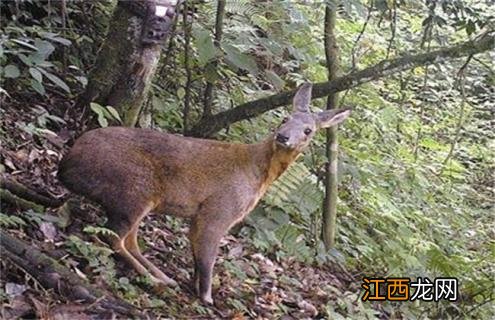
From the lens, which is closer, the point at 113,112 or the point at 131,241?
the point at 131,241

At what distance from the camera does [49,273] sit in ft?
13.6

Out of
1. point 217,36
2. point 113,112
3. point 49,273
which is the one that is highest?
point 217,36

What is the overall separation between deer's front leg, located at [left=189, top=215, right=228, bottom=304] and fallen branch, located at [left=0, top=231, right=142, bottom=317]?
45.4 inches

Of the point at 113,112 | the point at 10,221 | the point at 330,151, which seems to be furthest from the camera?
the point at 330,151

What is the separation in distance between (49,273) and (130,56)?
245cm

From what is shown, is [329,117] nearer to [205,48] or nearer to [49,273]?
[205,48]

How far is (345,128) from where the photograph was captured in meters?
10.2

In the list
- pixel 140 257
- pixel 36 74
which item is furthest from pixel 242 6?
pixel 140 257

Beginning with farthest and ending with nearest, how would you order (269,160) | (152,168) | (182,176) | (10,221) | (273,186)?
(273,186)
(269,160)
(182,176)
(152,168)
(10,221)

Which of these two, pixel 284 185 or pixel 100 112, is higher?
pixel 100 112

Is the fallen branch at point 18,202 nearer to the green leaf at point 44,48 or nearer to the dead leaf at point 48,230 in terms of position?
the dead leaf at point 48,230

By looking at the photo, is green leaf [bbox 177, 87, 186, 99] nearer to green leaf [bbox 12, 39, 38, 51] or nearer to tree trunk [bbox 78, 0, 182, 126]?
tree trunk [bbox 78, 0, 182, 126]

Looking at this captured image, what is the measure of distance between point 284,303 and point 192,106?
250cm

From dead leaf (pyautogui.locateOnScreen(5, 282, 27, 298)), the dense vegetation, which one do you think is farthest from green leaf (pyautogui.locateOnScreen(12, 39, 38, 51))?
dead leaf (pyautogui.locateOnScreen(5, 282, 27, 298))
